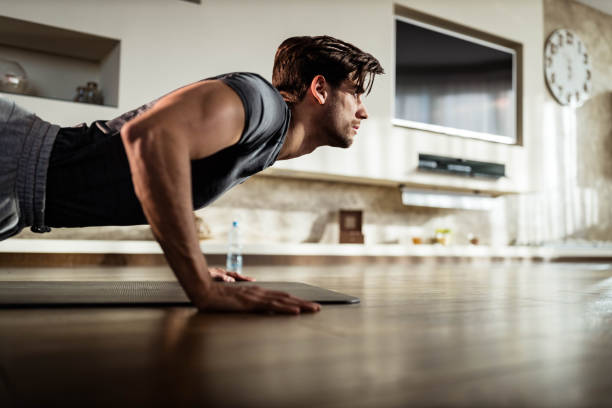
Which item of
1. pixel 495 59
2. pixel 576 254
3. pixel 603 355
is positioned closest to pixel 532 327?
pixel 603 355

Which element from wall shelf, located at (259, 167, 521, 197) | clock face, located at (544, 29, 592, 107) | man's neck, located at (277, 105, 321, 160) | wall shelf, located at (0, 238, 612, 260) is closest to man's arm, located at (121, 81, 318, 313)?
man's neck, located at (277, 105, 321, 160)

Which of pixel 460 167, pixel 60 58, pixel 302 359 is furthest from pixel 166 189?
pixel 460 167

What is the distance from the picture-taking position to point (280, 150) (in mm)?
1097

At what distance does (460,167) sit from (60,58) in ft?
9.10

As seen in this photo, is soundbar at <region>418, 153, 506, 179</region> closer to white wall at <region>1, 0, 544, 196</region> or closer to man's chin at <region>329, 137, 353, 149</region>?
white wall at <region>1, 0, 544, 196</region>

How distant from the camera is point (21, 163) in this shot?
869 millimetres

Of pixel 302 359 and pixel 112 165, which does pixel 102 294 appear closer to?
pixel 112 165

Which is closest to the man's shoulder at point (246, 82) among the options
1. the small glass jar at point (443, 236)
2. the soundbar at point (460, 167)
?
the soundbar at point (460, 167)

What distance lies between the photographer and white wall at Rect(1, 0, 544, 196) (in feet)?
8.40

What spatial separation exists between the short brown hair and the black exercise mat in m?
0.48

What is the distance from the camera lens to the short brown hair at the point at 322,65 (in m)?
1.11

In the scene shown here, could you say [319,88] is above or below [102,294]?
above

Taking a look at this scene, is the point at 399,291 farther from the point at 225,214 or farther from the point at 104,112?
the point at 225,214

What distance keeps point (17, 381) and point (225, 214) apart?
2.92m
